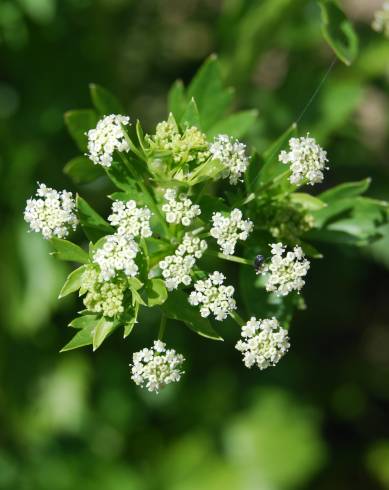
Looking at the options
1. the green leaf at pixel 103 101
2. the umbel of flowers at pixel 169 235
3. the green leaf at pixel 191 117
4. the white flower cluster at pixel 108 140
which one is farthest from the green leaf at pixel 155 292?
the green leaf at pixel 103 101

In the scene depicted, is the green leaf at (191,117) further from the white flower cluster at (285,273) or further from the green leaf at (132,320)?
the green leaf at (132,320)

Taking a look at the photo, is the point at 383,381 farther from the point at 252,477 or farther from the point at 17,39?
the point at 17,39

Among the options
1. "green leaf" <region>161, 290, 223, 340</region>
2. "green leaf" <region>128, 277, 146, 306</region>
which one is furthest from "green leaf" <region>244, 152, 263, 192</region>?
"green leaf" <region>128, 277, 146, 306</region>

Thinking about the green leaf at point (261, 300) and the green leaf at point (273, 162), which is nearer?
the green leaf at point (273, 162)

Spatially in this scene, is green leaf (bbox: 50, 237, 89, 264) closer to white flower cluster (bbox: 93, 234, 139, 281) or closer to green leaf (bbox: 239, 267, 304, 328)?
white flower cluster (bbox: 93, 234, 139, 281)

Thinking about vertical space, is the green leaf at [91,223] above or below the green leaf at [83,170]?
above
